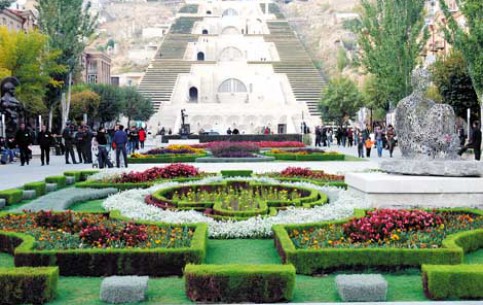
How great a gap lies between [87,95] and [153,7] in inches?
5195

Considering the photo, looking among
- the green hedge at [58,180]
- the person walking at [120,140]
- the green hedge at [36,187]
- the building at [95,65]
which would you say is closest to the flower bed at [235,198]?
the green hedge at [36,187]

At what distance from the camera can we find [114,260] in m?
8.73

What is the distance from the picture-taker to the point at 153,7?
18775 centimetres

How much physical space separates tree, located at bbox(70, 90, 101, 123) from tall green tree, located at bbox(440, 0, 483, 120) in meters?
37.7

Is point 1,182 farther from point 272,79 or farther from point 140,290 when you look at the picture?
point 272,79

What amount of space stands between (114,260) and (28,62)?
33.4m

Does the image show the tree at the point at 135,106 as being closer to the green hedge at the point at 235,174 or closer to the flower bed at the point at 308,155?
the flower bed at the point at 308,155

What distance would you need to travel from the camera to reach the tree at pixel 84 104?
59125 mm

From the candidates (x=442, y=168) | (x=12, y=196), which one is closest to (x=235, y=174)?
(x=12, y=196)

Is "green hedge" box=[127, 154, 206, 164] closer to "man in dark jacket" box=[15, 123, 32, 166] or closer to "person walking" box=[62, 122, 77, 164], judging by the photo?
"person walking" box=[62, 122, 77, 164]

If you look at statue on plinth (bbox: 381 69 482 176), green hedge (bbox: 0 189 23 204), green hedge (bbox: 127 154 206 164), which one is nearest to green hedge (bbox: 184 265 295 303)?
statue on plinth (bbox: 381 69 482 176)

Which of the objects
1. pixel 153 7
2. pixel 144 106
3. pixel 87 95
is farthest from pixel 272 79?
pixel 153 7

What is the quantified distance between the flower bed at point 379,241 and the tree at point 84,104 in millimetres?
50491

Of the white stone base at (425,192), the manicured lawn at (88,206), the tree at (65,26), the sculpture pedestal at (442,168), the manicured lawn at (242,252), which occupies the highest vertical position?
the tree at (65,26)
